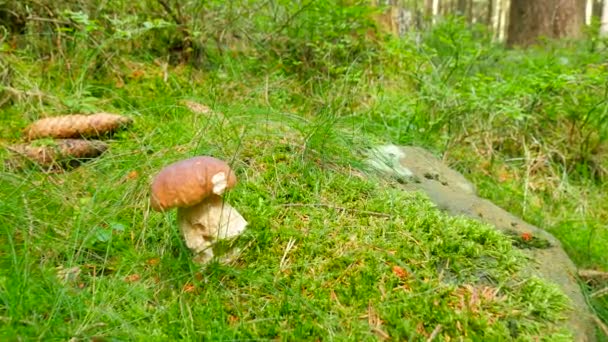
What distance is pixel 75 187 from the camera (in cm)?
266

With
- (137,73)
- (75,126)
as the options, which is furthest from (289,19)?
(75,126)

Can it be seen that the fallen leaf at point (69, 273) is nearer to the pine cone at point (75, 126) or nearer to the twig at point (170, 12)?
the pine cone at point (75, 126)

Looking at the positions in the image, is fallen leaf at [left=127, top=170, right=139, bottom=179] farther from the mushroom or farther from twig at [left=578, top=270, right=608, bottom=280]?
twig at [left=578, top=270, right=608, bottom=280]

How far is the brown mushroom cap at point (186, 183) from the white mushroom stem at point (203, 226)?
140mm

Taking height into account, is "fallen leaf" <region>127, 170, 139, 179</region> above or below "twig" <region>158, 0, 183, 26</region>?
below

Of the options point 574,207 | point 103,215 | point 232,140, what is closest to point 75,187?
A: point 103,215

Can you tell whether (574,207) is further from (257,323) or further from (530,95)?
(257,323)

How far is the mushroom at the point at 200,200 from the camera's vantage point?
5.98 ft

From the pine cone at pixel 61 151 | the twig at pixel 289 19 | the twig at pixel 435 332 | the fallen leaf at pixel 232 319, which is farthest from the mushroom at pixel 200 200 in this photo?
the twig at pixel 289 19

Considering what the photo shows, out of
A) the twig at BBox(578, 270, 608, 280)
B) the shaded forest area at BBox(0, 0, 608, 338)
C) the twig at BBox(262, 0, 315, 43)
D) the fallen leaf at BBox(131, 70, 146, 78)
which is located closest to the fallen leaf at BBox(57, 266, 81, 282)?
the shaded forest area at BBox(0, 0, 608, 338)

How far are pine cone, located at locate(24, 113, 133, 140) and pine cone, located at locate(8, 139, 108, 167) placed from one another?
138 millimetres

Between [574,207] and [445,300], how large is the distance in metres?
2.81

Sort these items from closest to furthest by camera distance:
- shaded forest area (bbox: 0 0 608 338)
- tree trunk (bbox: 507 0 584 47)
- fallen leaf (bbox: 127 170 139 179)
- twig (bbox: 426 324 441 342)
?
twig (bbox: 426 324 441 342) → fallen leaf (bbox: 127 170 139 179) → shaded forest area (bbox: 0 0 608 338) → tree trunk (bbox: 507 0 584 47)

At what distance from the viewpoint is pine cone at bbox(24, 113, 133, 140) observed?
10.6 ft
